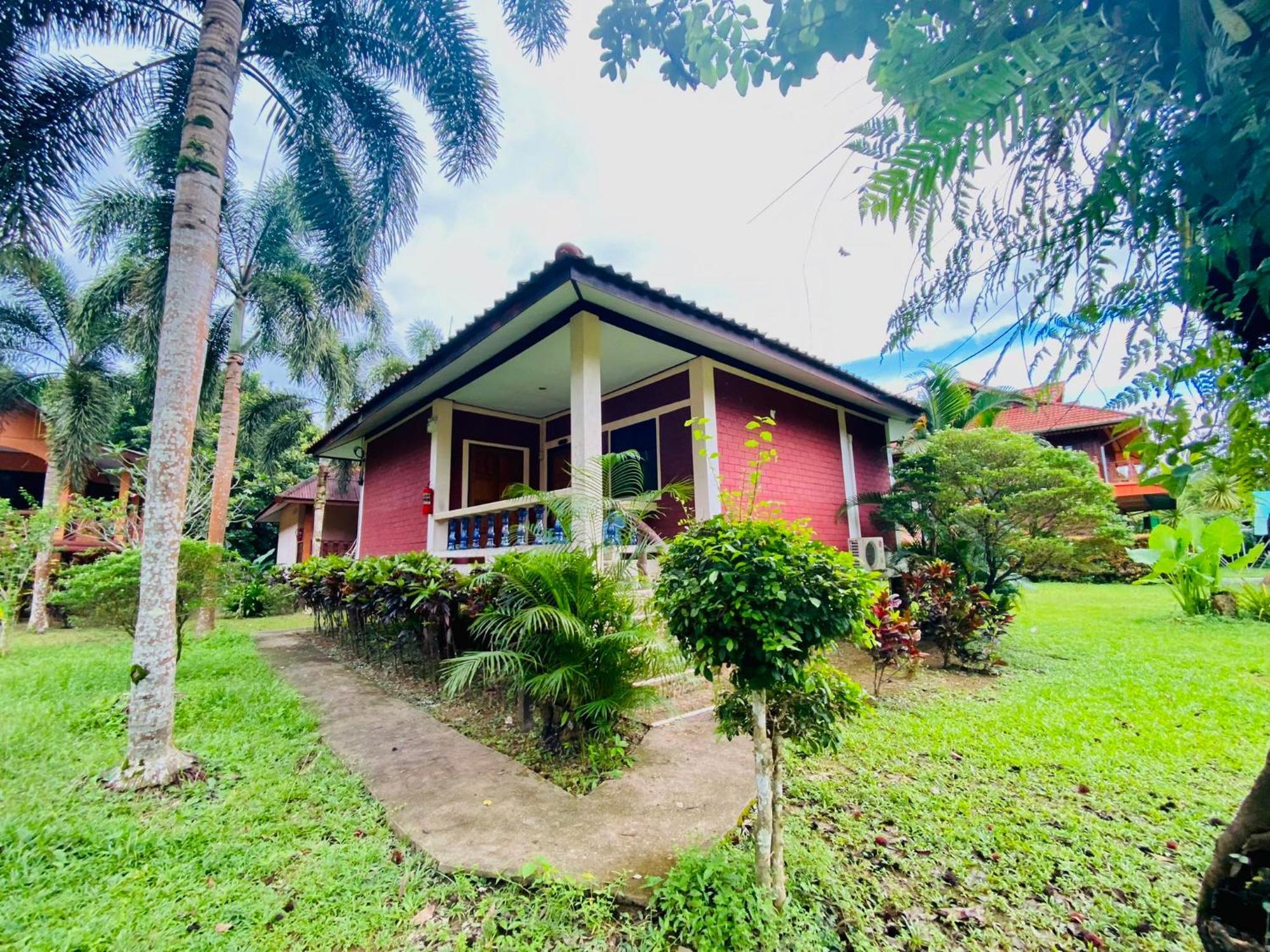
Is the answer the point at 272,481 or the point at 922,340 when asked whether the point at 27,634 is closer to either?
the point at 272,481

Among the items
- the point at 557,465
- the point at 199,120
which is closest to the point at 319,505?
the point at 557,465

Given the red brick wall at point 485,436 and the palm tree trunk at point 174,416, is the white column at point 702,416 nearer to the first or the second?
the red brick wall at point 485,436

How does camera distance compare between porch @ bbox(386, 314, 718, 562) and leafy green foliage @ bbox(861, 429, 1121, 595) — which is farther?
leafy green foliage @ bbox(861, 429, 1121, 595)

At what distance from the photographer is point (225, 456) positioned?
8539 mm

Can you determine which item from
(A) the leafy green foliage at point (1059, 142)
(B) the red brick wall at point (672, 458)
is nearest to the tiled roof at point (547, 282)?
(B) the red brick wall at point (672, 458)

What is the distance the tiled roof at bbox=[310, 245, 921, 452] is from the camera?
13.6ft

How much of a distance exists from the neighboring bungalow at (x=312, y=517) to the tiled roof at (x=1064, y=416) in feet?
54.9

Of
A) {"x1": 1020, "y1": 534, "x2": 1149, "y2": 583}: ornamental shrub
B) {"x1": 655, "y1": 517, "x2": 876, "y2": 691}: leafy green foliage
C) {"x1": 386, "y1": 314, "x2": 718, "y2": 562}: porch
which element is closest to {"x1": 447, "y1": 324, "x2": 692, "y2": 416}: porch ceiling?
{"x1": 386, "y1": 314, "x2": 718, "y2": 562}: porch

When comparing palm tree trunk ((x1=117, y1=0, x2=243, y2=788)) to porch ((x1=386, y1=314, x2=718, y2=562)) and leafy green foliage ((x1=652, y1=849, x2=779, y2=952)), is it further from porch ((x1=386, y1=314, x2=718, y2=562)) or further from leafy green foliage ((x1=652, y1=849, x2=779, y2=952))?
leafy green foliage ((x1=652, y1=849, x2=779, y2=952))

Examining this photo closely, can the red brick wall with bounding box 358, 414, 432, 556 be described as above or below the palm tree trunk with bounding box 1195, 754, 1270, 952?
above

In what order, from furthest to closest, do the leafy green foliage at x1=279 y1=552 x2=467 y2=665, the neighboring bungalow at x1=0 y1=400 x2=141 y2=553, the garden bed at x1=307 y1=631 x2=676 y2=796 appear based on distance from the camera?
the neighboring bungalow at x1=0 y1=400 x2=141 y2=553
the leafy green foliage at x1=279 y1=552 x2=467 y2=665
the garden bed at x1=307 y1=631 x2=676 y2=796

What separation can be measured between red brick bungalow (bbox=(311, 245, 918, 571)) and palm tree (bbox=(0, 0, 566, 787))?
2270 millimetres

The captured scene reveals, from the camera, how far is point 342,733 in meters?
3.74

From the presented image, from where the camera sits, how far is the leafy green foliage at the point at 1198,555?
7.57 m
